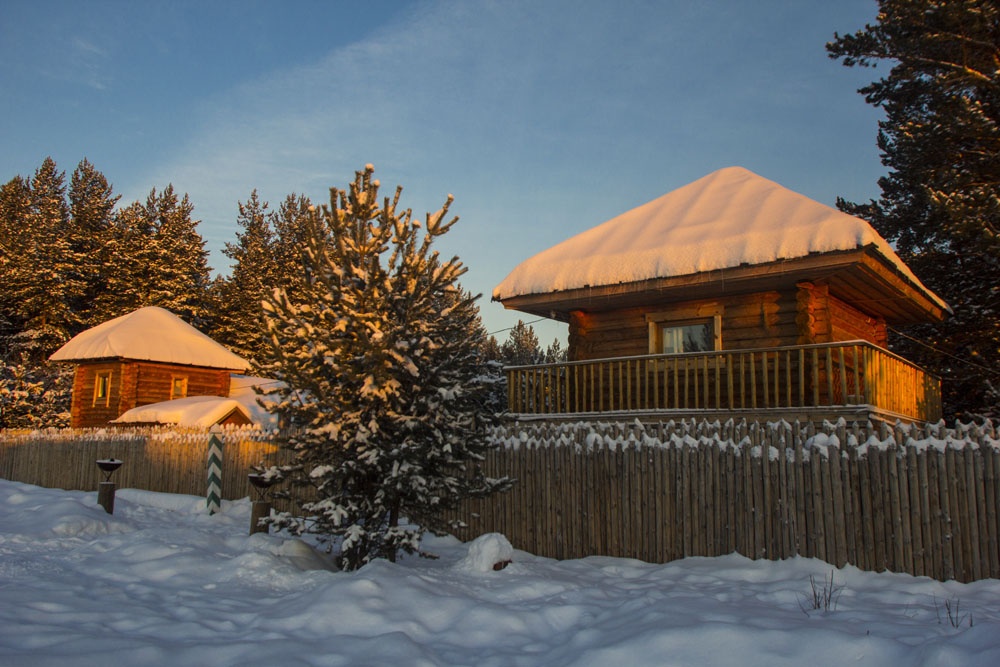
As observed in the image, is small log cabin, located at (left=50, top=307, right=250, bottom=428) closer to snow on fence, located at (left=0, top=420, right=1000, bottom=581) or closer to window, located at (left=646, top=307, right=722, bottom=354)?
window, located at (left=646, top=307, right=722, bottom=354)

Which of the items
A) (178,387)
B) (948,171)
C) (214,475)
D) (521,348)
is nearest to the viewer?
(214,475)

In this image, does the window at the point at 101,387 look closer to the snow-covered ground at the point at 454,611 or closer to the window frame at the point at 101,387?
the window frame at the point at 101,387

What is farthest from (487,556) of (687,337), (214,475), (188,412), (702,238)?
(188,412)

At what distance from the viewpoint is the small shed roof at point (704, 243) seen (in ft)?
38.1

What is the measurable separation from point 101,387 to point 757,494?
31.5 metres

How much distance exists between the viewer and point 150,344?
3050 cm

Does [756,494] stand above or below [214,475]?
above

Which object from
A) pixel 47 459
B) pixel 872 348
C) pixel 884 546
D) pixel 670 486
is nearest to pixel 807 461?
pixel 884 546

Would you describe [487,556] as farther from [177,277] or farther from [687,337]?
[177,277]

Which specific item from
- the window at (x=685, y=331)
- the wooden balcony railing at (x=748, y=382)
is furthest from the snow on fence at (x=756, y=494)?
the window at (x=685, y=331)

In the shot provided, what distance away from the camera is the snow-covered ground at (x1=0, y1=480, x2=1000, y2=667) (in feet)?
15.0

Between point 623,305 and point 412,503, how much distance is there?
831 cm

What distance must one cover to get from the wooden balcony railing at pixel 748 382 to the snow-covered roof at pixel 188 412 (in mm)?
15773

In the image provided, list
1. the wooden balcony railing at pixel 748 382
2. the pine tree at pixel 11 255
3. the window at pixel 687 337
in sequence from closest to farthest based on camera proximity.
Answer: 1. the wooden balcony railing at pixel 748 382
2. the window at pixel 687 337
3. the pine tree at pixel 11 255
